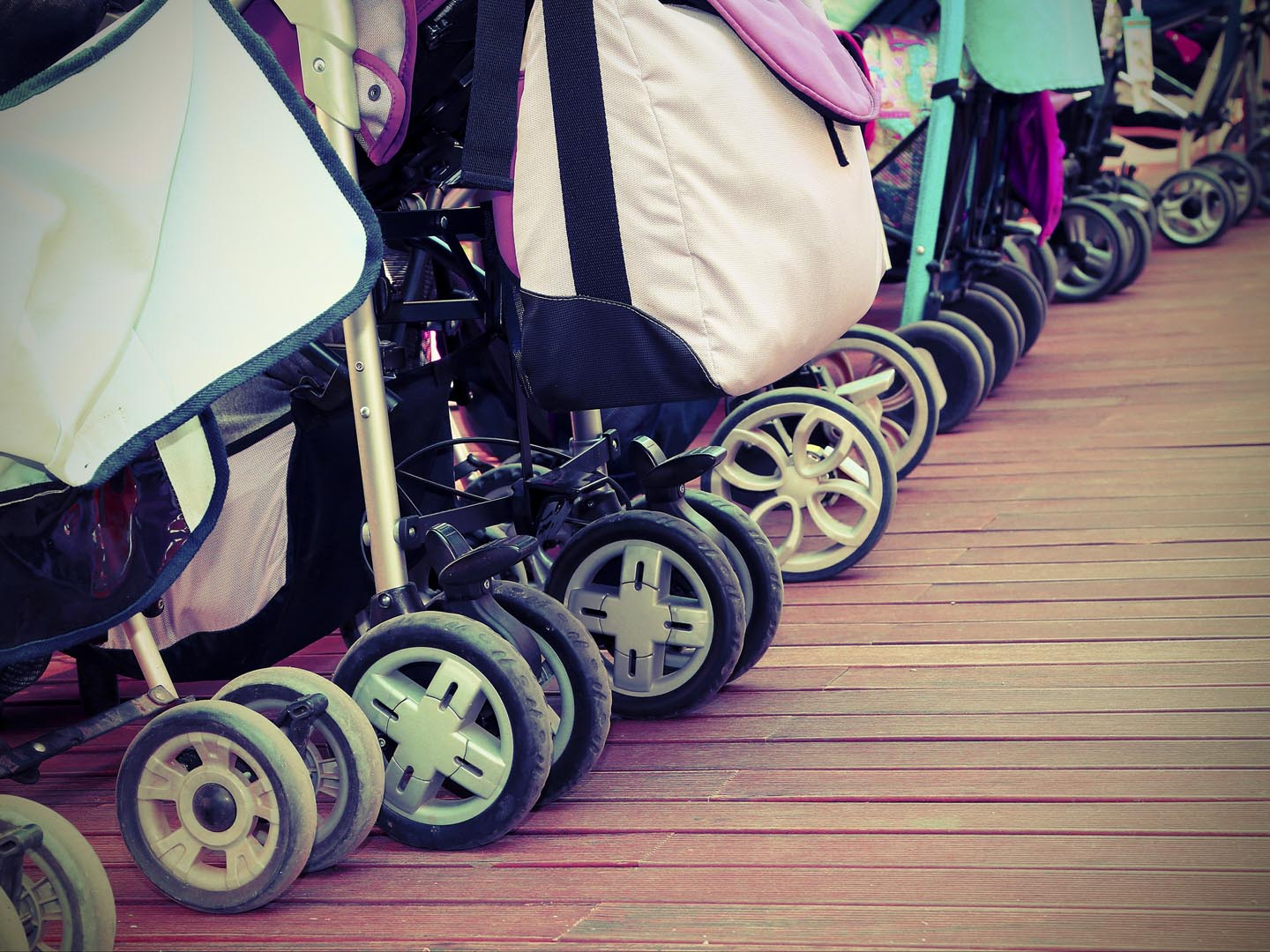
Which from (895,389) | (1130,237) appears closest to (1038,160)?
(895,389)

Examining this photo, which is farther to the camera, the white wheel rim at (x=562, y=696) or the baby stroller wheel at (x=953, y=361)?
the baby stroller wheel at (x=953, y=361)

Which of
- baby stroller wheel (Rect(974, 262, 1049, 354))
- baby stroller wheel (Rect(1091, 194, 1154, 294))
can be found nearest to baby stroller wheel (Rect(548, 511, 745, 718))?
baby stroller wheel (Rect(974, 262, 1049, 354))

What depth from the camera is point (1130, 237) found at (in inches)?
174

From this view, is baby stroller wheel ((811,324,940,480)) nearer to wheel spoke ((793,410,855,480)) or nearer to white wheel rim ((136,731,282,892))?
wheel spoke ((793,410,855,480))

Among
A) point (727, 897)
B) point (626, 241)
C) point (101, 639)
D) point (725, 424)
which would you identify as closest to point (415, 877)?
point (727, 897)

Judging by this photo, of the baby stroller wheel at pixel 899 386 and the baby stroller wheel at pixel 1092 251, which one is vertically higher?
the baby stroller wheel at pixel 899 386

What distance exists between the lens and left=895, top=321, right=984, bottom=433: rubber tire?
8.70 ft

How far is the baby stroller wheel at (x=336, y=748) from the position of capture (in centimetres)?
119

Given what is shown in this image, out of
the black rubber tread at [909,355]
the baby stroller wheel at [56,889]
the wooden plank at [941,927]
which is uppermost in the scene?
the baby stroller wheel at [56,889]

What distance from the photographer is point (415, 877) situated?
1252mm

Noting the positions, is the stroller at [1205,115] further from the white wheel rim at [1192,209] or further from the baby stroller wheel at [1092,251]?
the baby stroller wheel at [1092,251]

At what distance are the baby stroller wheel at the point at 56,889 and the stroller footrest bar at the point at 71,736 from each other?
0.89 feet

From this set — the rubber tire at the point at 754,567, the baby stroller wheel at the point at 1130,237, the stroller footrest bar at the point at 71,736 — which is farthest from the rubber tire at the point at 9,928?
the baby stroller wheel at the point at 1130,237

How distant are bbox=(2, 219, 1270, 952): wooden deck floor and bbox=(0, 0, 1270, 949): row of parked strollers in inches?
2.4
